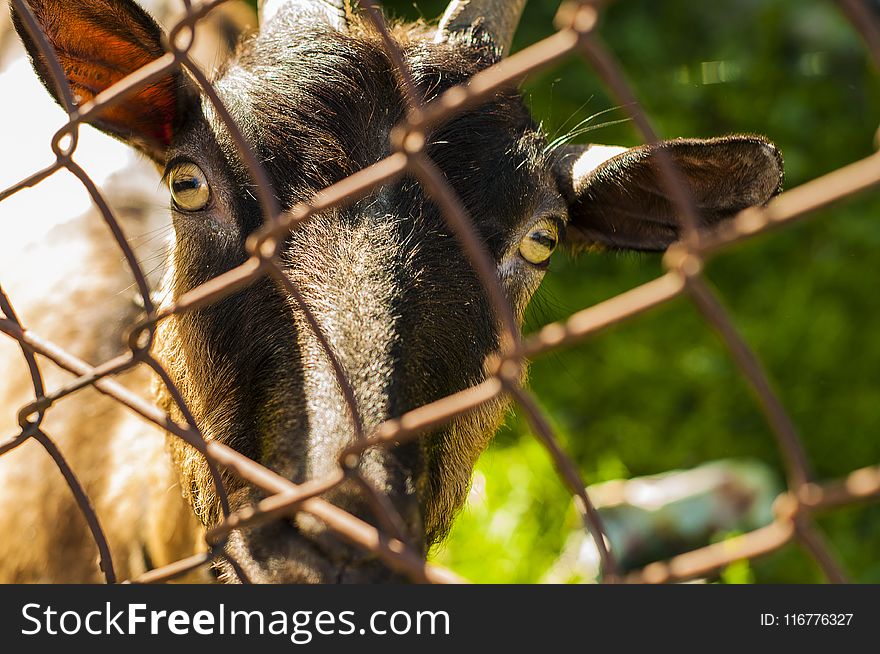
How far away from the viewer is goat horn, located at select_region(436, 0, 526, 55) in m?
3.28

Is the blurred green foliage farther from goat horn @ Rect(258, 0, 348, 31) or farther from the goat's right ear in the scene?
the goat's right ear

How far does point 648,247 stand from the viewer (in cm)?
338

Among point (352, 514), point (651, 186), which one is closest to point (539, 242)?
point (651, 186)

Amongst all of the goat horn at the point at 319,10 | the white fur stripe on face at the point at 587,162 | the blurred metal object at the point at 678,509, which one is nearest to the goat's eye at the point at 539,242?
the white fur stripe on face at the point at 587,162

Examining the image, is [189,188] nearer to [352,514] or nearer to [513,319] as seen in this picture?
[352,514]

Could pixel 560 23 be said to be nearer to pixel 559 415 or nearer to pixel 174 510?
pixel 174 510

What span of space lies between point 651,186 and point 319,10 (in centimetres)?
127

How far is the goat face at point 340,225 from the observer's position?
7.23 feet

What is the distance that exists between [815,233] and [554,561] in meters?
3.20

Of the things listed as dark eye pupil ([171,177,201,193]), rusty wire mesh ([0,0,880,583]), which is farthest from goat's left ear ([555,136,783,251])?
dark eye pupil ([171,177,201,193])

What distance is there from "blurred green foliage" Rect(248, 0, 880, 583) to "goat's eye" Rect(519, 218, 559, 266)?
6.45ft

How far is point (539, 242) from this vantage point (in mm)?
3008

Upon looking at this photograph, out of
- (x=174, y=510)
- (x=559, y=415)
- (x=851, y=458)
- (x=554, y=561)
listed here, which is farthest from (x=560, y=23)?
(x=851, y=458)

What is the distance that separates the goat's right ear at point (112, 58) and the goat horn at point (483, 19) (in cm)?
97
